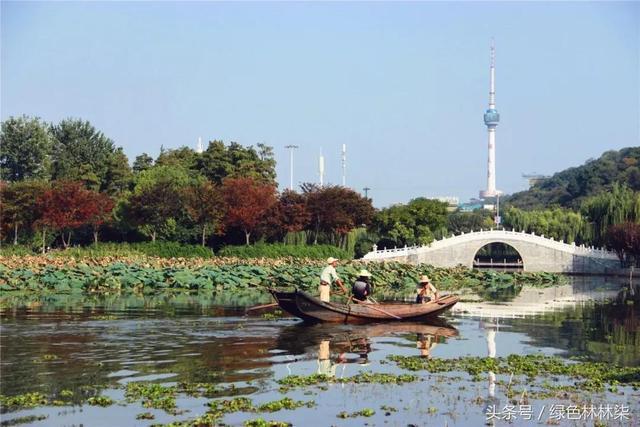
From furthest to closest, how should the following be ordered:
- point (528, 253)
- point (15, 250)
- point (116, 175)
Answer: point (528, 253)
point (116, 175)
point (15, 250)

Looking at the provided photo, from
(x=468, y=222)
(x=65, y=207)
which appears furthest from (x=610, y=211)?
(x=65, y=207)

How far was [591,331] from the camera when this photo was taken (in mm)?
20578

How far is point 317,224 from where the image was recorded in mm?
50250

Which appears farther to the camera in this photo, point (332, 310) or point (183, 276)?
point (183, 276)

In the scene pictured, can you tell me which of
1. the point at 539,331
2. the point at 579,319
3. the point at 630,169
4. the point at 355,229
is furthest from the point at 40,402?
the point at 630,169

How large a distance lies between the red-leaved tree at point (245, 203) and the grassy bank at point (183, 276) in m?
4.07

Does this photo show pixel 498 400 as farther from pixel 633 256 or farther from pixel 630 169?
pixel 630 169

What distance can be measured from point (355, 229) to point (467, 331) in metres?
34.6

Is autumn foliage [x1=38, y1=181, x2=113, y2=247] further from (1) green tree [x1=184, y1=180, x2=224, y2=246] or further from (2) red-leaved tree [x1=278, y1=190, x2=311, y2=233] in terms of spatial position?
(2) red-leaved tree [x1=278, y1=190, x2=311, y2=233]

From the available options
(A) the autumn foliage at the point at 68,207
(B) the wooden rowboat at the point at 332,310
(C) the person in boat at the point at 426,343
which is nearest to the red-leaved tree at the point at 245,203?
(A) the autumn foliage at the point at 68,207

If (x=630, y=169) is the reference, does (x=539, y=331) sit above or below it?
below

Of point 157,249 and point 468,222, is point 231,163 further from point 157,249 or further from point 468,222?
point 468,222

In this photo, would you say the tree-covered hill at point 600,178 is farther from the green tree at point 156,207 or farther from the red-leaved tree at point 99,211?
the red-leaved tree at point 99,211

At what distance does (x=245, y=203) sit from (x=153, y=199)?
15.1 ft
